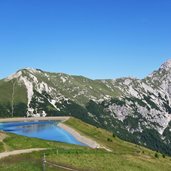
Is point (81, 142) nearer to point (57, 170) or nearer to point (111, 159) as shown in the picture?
point (111, 159)

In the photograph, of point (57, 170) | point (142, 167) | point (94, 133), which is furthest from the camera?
point (94, 133)

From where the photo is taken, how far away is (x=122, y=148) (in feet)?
534

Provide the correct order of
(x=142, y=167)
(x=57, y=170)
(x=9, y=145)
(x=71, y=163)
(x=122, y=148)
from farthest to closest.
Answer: (x=122, y=148), (x=9, y=145), (x=142, y=167), (x=71, y=163), (x=57, y=170)

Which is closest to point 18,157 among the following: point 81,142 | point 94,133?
point 81,142

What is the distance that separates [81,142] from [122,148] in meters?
17.1

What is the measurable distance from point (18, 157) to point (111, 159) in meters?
22.4

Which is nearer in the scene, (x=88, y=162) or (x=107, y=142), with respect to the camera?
(x=88, y=162)

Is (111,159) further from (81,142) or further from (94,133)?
(94,133)

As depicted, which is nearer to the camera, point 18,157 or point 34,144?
point 18,157

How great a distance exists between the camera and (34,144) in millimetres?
123250

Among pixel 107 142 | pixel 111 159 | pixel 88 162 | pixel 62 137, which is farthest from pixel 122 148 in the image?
pixel 88 162

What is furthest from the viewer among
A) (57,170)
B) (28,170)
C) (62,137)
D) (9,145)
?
(62,137)

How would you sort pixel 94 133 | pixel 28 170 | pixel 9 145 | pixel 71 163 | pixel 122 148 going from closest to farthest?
pixel 28 170 → pixel 71 163 → pixel 9 145 → pixel 122 148 → pixel 94 133

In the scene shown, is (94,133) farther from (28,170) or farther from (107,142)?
(28,170)
